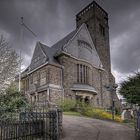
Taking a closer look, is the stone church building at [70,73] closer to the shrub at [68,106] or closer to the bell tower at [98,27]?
the bell tower at [98,27]

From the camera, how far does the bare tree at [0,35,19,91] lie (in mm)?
13250

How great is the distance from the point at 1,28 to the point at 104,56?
23367 millimetres

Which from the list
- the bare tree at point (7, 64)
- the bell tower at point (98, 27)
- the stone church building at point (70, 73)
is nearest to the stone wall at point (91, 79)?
the stone church building at point (70, 73)

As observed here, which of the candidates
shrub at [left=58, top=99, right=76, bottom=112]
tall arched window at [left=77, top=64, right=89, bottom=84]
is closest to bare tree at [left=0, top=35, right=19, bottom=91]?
shrub at [left=58, top=99, right=76, bottom=112]

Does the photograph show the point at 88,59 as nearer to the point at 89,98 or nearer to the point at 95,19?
the point at 89,98

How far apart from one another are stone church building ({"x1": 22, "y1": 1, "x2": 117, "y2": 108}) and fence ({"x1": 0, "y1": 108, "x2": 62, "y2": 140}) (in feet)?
45.1

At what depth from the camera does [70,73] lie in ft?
87.7

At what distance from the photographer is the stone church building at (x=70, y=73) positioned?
24.9m

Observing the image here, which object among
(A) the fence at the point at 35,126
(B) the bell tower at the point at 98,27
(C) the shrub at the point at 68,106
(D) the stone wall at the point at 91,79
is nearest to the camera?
Result: (A) the fence at the point at 35,126

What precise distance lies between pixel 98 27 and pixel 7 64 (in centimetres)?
2680

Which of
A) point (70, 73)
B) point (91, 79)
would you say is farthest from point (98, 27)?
point (70, 73)

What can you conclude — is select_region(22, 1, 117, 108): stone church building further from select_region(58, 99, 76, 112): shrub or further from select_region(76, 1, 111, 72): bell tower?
select_region(58, 99, 76, 112): shrub

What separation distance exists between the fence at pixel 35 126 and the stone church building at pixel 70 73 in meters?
13.7

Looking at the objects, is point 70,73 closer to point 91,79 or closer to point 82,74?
point 82,74
